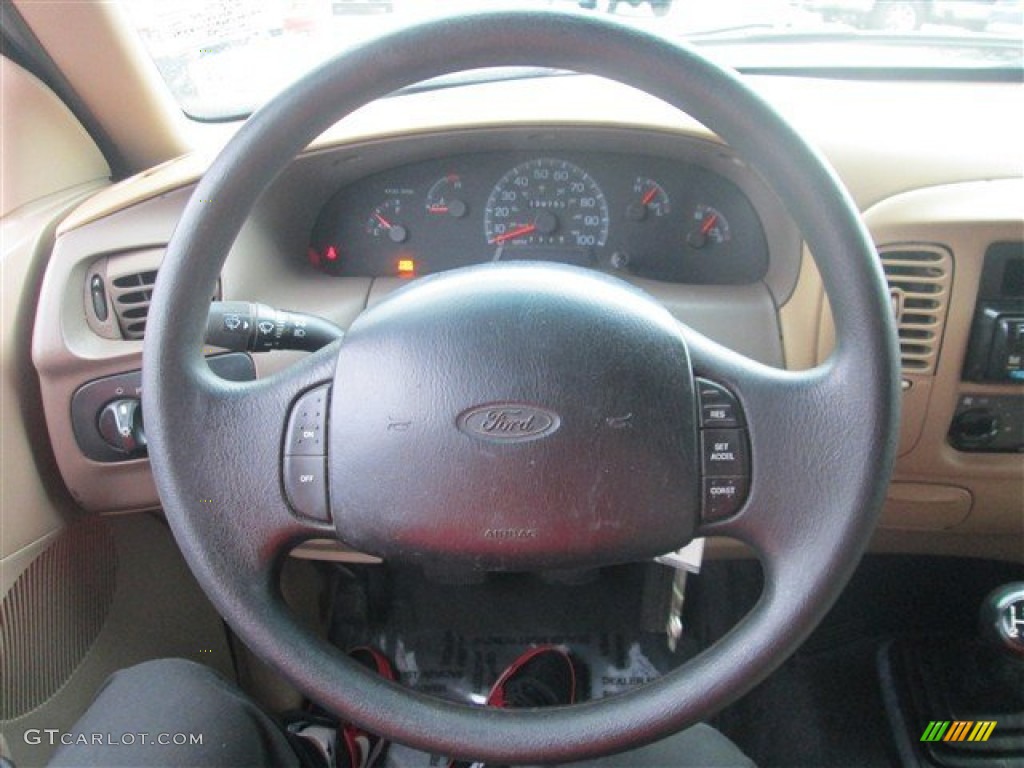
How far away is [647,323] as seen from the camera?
2.75 feet

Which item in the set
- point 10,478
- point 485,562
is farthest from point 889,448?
point 10,478

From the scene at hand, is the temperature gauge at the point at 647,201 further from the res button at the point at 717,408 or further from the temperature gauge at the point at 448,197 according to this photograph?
the res button at the point at 717,408

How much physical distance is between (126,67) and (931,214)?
3.88 feet

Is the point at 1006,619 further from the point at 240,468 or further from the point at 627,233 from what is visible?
the point at 240,468

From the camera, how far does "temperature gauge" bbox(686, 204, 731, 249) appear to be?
138 centimetres

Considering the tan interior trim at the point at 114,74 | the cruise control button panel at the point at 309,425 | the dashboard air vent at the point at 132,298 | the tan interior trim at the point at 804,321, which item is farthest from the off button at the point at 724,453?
the tan interior trim at the point at 114,74

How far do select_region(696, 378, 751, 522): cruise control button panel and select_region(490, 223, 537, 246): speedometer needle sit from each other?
0.66 m

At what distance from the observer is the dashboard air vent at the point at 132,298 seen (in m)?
1.29

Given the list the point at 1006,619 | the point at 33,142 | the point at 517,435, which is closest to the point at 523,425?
the point at 517,435

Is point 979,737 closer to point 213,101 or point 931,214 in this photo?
point 931,214

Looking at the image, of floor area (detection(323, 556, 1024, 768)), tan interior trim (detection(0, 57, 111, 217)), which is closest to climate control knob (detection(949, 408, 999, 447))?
floor area (detection(323, 556, 1024, 768))

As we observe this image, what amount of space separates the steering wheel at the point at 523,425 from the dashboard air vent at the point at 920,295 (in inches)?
18.8

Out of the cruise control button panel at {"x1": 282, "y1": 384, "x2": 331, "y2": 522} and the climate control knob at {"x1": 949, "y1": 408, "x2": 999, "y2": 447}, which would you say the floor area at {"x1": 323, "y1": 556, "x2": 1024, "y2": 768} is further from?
the cruise control button panel at {"x1": 282, "y1": 384, "x2": 331, "y2": 522}

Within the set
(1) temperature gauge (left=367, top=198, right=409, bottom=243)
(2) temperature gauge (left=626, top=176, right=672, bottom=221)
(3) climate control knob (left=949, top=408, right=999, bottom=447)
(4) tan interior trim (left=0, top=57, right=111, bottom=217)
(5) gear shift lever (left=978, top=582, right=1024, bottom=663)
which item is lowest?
(5) gear shift lever (left=978, top=582, right=1024, bottom=663)
